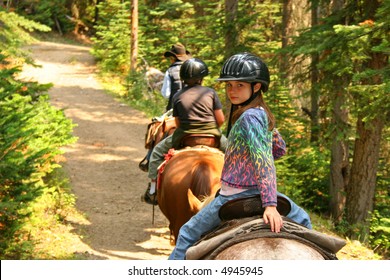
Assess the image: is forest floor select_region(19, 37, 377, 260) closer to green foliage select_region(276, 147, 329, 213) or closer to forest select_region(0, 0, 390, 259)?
forest select_region(0, 0, 390, 259)

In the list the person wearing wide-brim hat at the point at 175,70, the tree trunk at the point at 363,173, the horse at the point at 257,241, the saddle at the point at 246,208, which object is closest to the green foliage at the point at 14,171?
the person wearing wide-brim hat at the point at 175,70

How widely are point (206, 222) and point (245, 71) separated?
131 centimetres

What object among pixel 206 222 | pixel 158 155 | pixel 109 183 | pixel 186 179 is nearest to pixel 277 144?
pixel 206 222

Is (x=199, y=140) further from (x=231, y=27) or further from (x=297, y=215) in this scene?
(x=231, y=27)

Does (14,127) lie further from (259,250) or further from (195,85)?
(259,250)

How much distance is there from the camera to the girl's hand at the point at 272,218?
4.07m

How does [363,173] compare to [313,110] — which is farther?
[313,110]

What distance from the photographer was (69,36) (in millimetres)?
46781

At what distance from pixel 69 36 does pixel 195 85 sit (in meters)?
40.5

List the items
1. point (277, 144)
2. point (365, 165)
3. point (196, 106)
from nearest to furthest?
1. point (277, 144)
2. point (196, 106)
3. point (365, 165)

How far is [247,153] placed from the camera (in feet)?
14.4

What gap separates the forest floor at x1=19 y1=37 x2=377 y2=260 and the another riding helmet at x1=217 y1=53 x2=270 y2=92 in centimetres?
599

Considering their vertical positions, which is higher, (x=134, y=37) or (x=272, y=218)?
(x=134, y=37)

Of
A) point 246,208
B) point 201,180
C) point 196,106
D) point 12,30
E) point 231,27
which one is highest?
point 231,27
